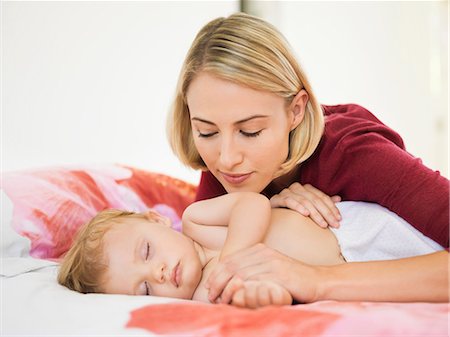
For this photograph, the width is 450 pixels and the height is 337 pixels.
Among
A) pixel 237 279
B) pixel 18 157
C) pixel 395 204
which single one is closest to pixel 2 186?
pixel 18 157

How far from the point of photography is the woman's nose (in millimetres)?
1369

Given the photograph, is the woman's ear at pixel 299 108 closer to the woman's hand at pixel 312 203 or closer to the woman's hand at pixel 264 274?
the woman's hand at pixel 312 203

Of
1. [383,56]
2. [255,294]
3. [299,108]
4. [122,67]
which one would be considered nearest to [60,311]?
[255,294]

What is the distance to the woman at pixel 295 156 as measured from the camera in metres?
1.12

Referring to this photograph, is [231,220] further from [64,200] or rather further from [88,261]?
[64,200]

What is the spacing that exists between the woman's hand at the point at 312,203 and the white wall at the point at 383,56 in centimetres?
219

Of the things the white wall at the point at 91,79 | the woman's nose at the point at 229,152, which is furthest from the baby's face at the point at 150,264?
the white wall at the point at 91,79

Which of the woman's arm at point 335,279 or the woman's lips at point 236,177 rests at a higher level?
the woman's lips at point 236,177

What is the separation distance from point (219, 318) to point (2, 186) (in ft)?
3.66

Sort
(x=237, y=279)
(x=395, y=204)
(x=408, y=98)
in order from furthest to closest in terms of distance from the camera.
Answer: (x=408, y=98), (x=395, y=204), (x=237, y=279)

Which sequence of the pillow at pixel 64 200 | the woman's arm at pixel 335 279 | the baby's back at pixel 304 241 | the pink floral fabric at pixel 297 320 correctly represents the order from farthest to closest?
the pillow at pixel 64 200 < the baby's back at pixel 304 241 < the woman's arm at pixel 335 279 < the pink floral fabric at pixel 297 320

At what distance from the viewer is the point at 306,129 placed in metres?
1.52

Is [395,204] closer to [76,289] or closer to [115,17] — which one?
[76,289]

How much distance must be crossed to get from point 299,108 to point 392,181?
0.33 metres
